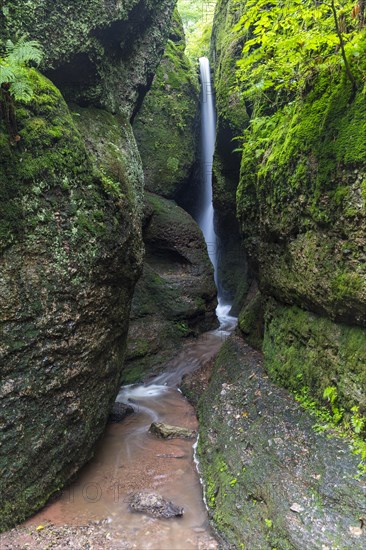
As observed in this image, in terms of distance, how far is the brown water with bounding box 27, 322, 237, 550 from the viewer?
4184 millimetres

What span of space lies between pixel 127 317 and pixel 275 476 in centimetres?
300

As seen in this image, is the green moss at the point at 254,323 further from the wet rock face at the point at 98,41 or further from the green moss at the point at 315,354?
the wet rock face at the point at 98,41

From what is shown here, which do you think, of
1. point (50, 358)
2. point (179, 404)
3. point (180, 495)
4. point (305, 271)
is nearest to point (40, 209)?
point (50, 358)

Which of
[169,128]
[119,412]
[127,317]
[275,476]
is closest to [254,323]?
[127,317]

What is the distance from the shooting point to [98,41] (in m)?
7.00

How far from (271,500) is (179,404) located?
151 inches

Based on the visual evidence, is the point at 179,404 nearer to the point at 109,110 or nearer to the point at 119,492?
the point at 119,492

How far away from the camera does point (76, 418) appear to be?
5031mm

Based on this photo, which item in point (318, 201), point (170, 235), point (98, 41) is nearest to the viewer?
point (318, 201)

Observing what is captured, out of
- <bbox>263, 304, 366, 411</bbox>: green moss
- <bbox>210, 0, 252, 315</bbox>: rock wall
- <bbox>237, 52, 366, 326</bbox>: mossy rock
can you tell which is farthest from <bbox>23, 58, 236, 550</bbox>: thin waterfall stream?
<bbox>210, 0, 252, 315</bbox>: rock wall

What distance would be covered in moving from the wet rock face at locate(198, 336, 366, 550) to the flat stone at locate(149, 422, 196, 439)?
1.00ft

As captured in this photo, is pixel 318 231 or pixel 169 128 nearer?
pixel 318 231

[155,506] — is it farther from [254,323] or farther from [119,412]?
[254,323]

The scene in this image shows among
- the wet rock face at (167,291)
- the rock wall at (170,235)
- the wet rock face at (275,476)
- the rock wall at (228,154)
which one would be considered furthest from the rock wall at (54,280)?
the rock wall at (228,154)
